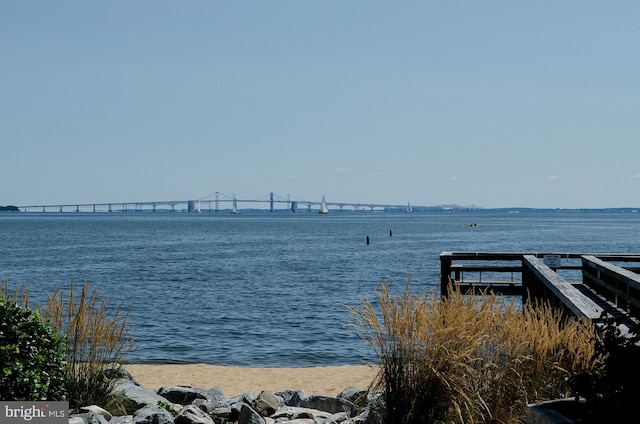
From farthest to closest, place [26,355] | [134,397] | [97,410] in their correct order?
[134,397] → [97,410] → [26,355]

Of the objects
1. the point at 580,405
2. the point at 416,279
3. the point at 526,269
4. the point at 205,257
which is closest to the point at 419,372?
the point at 580,405

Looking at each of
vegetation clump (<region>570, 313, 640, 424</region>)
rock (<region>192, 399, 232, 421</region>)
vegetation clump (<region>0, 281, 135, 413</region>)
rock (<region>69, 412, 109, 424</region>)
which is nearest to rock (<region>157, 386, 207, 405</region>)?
rock (<region>192, 399, 232, 421</region>)

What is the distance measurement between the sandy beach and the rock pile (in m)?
3.20

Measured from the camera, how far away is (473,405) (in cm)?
602

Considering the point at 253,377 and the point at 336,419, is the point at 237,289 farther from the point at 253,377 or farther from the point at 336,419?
the point at 336,419

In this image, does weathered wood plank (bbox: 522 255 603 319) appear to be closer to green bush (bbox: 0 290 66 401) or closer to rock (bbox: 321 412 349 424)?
rock (bbox: 321 412 349 424)

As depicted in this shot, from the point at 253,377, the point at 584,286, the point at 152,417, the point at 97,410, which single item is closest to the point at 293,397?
the point at 152,417

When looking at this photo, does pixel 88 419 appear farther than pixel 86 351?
No

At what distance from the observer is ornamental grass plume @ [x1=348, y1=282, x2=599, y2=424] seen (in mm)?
5977

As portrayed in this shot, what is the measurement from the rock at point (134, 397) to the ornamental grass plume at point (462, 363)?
11.3 ft

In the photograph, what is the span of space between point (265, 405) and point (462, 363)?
13.3 feet

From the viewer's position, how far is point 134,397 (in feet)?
28.2

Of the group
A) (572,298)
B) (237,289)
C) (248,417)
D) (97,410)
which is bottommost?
(237,289)

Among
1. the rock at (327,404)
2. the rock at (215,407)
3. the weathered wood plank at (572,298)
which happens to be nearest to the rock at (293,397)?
the rock at (327,404)
